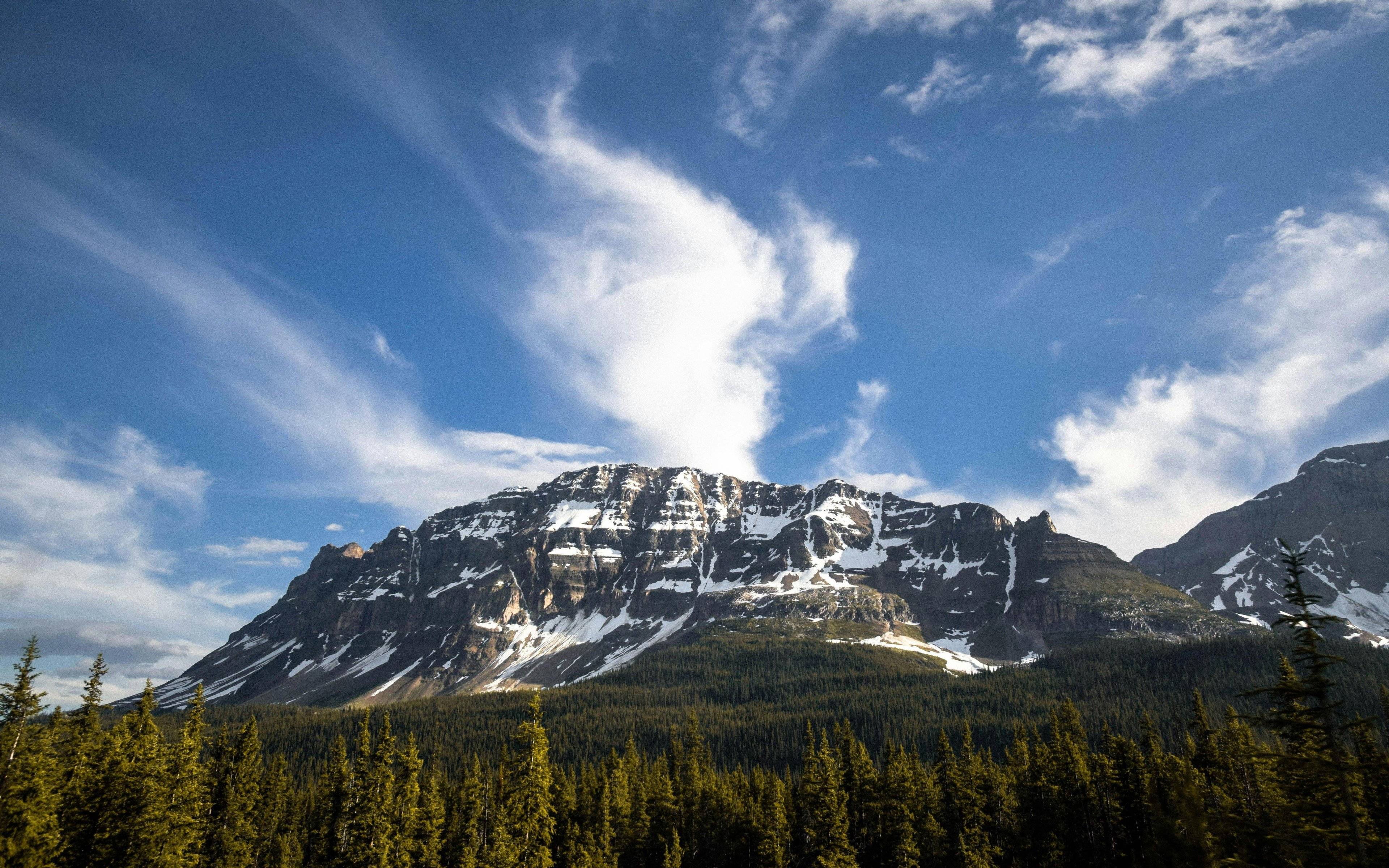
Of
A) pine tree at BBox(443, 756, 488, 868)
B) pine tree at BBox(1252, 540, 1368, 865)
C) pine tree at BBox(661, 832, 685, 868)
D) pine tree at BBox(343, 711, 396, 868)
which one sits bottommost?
pine tree at BBox(661, 832, 685, 868)

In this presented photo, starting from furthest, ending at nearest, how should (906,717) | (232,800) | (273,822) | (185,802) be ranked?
(906,717) → (273,822) → (232,800) → (185,802)

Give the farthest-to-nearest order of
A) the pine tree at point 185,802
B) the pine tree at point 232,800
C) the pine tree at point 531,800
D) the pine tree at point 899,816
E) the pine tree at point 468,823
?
the pine tree at point 468,823, the pine tree at point 899,816, the pine tree at point 232,800, the pine tree at point 531,800, the pine tree at point 185,802

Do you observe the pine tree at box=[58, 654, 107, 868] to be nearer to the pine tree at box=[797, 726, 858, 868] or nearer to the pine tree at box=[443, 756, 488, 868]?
the pine tree at box=[443, 756, 488, 868]

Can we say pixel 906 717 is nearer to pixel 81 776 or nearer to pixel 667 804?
pixel 667 804

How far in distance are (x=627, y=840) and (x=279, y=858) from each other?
1232 inches

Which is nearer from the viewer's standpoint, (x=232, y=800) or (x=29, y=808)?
(x=29, y=808)

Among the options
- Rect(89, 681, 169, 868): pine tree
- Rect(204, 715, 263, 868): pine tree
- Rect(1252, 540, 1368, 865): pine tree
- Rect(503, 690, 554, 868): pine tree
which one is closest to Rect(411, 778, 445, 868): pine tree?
Rect(204, 715, 263, 868): pine tree

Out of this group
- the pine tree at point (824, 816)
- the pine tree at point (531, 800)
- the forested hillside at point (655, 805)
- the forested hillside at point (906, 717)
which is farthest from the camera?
the forested hillside at point (906, 717)

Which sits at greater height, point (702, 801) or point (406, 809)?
point (406, 809)

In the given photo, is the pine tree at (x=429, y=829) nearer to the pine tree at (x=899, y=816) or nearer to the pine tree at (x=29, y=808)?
the pine tree at (x=29, y=808)

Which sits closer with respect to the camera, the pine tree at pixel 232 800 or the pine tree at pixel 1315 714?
the pine tree at pixel 1315 714


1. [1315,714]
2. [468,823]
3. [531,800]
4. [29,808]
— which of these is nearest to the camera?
[1315,714]

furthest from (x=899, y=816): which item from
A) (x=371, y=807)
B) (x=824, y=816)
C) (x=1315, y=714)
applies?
(x=1315, y=714)

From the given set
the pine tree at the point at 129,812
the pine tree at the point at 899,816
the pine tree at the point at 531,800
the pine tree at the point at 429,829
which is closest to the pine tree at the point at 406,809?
the pine tree at the point at 429,829
